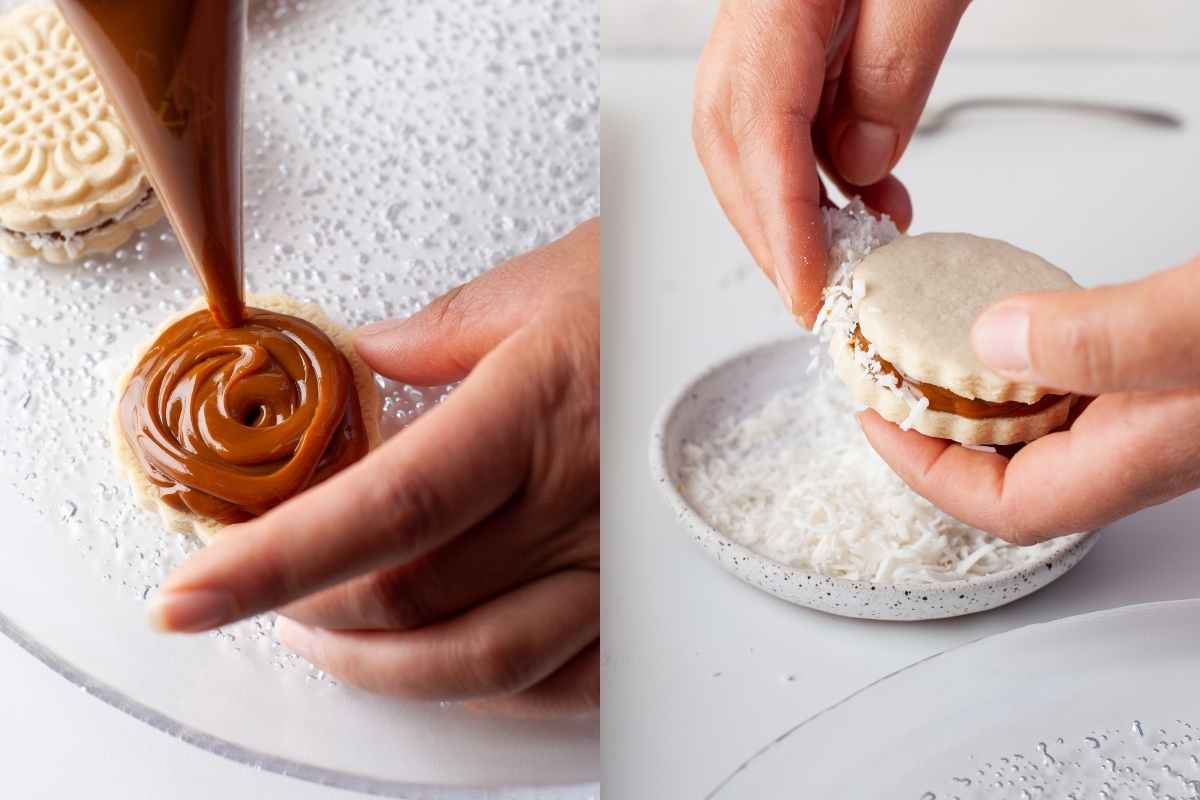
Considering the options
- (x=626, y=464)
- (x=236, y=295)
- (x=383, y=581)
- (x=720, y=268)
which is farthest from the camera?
(x=720, y=268)

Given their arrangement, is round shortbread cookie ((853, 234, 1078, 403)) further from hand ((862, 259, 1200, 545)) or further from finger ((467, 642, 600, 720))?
finger ((467, 642, 600, 720))

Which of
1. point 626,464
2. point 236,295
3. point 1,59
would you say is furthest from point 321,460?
point 1,59

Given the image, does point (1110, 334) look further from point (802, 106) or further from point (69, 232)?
point (69, 232)

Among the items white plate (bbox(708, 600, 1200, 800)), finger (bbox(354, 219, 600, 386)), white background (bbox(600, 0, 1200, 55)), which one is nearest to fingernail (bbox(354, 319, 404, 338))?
finger (bbox(354, 219, 600, 386))

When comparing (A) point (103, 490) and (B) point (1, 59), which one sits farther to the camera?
(B) point (1, 59)

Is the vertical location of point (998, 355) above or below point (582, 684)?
above

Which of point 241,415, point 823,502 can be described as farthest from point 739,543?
point 241,415

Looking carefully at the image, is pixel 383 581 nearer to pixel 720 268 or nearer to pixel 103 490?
pixel 103 490
